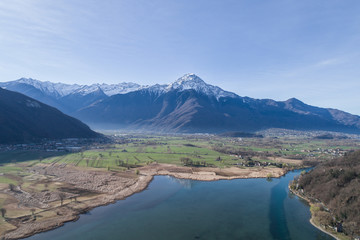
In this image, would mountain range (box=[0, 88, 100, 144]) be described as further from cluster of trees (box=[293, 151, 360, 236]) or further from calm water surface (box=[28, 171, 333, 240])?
cluster of trees (box=[293, 151, 360, 236])

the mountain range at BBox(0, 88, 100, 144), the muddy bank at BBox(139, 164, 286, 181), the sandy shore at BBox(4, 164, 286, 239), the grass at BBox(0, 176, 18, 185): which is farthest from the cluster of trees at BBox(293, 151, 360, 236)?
the mountain range at BBox(0, 88, 100, 144)

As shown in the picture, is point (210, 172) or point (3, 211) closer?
point (3, 211)

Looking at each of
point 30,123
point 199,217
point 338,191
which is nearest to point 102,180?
point 199,217

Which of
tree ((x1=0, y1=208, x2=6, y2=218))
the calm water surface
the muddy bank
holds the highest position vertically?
the muddy bank

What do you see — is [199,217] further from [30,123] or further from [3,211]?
[30,123]

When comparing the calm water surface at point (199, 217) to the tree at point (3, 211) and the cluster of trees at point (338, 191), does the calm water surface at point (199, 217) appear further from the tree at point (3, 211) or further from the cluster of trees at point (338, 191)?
the tree at point (3, 211)

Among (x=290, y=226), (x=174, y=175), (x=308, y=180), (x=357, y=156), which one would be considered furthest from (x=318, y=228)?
(x=174, y=175)
